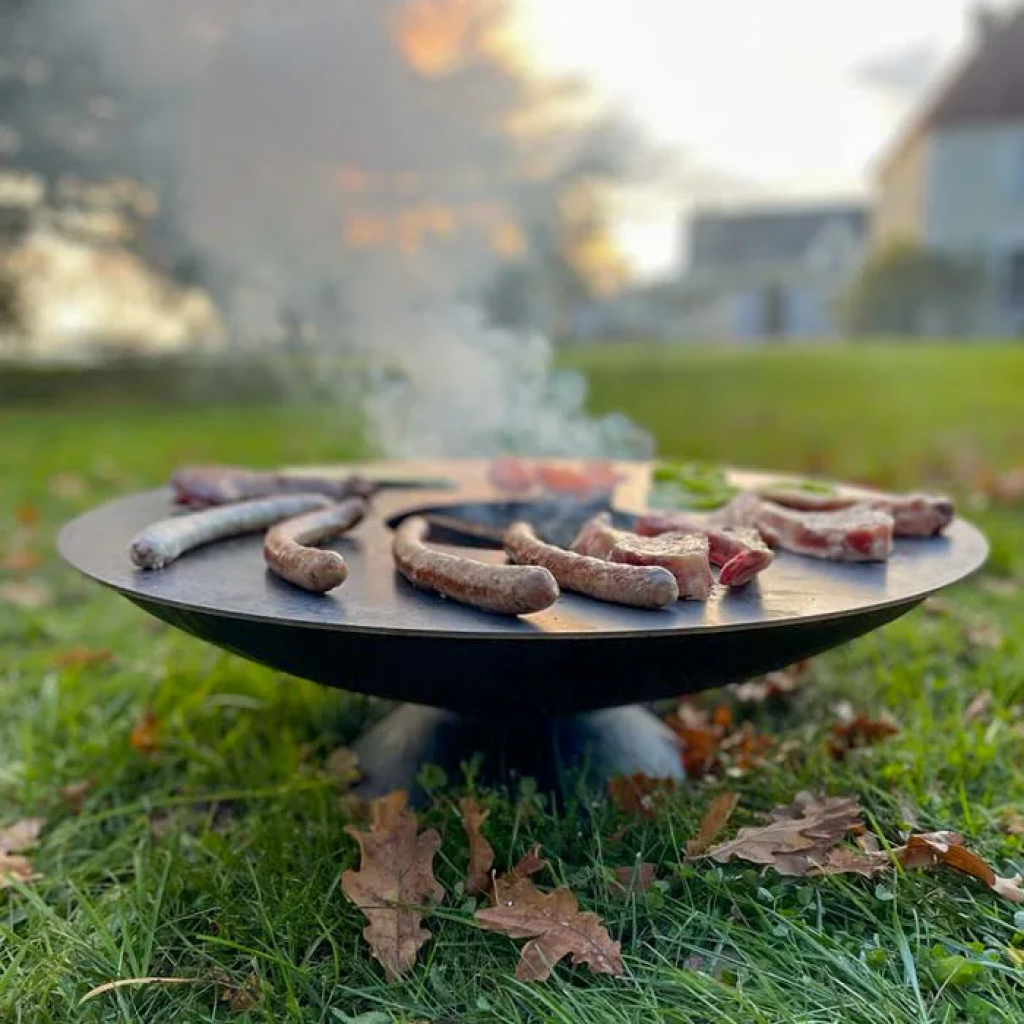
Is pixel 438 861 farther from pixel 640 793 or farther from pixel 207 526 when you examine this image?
pixel 207 526

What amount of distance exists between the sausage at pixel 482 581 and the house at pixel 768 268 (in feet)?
87.7

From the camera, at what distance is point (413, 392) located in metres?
4.61

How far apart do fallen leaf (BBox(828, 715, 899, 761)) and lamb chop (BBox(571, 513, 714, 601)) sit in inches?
44.6

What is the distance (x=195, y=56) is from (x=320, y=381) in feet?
15.8

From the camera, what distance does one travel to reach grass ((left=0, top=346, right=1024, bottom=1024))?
1918 millimetres

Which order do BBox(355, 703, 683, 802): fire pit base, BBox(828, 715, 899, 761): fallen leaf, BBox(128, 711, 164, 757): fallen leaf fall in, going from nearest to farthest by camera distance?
BBox(355, 703, 683, 802): fire pit base < BBox(828, 715, 899, 761): fallen leaf < BBox(128, 711, 164, 757): fallen leaf

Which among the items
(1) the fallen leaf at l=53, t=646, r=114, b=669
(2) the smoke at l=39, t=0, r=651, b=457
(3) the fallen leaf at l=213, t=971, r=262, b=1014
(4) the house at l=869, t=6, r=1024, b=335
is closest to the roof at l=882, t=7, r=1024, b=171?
(4) the house at l=869, t=6, r=1024, b=335

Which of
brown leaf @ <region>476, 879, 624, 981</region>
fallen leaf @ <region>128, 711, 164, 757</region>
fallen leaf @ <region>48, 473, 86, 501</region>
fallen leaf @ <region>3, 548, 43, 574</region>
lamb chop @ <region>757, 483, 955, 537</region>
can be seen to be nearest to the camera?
brown leaf @ <region>476, 879, 624, 981</region>

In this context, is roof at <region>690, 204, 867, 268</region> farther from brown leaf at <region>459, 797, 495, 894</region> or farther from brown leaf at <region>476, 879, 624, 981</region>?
brown leaf at <region>476, 879, 624, 981</region>

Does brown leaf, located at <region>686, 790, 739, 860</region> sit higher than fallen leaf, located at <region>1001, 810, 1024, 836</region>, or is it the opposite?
brown leaf, located at <region>686, 790, 739, 860</region>

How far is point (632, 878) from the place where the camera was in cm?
216

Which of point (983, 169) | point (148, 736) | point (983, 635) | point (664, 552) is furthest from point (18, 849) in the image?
point (983, 169)

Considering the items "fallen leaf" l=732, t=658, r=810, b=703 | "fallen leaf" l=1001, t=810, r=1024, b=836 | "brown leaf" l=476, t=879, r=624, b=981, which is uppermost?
"brown leaf" l=476, t=879, r=624, b=981

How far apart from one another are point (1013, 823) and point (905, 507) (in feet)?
2.73
